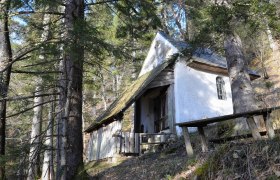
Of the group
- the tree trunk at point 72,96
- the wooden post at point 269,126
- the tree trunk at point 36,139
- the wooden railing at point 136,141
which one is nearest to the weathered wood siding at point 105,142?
the wooden railing at point 136,141

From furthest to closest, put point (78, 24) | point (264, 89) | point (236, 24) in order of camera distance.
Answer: point (264, 89)
point (236, 24)
point (78, 24)

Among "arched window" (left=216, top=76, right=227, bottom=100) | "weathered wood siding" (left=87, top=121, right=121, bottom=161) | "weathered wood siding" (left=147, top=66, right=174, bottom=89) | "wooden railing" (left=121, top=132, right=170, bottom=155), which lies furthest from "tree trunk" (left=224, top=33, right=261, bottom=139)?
"arched window" (left=216, top=76, right=227, bottom=100)

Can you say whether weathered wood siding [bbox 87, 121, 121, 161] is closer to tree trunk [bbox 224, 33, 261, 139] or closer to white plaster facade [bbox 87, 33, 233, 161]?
white plaster facade [bbox 87, 33, 233, 161]

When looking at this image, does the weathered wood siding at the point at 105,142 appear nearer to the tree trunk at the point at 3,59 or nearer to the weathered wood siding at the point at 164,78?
the weathered wood siding at the point at 164,78

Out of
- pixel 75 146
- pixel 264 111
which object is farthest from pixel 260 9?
pixel 75 146

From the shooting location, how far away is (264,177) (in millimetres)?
4039

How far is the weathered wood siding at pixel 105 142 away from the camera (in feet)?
48.7

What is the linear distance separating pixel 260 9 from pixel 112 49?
3.67 meters

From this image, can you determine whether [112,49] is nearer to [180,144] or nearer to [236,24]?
[236,24]

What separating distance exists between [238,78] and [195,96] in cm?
661

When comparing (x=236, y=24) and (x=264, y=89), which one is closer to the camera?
(x=236, y=24)

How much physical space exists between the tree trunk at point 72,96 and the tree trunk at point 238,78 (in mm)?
4481

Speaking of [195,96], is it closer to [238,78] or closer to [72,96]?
[238,78]

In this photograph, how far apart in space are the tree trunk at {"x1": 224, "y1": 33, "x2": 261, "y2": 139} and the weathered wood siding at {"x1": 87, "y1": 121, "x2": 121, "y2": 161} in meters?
6.61
